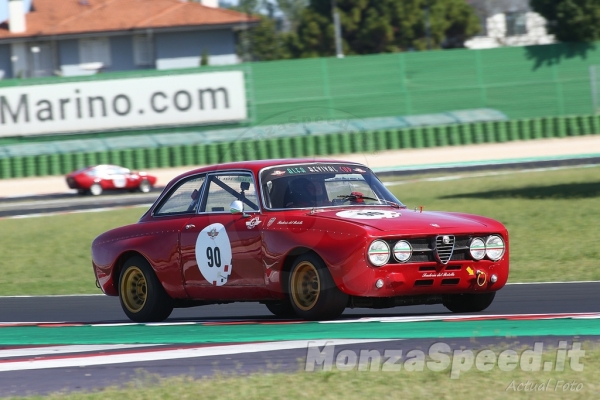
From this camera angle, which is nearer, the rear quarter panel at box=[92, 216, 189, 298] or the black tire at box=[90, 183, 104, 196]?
the rear quarter panel at box=[92, 216, 189, 298]

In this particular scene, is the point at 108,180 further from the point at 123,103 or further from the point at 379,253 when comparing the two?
the point at 379,253

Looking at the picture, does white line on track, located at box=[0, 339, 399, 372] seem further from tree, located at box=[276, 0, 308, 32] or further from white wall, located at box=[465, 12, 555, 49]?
tree, located at box=[276, 0, 308, 32]

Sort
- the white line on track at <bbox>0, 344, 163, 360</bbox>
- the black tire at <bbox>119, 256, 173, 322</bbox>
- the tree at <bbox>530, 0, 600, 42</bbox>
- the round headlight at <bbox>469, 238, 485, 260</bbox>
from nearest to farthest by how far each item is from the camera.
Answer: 1. the white line on track at <bbox>0, 344, 163, 360</bbox>
2. the round headlight at <bbox>469, 238, 485, 260</bbox>
3. the black tire at <bbox>119, 256, 173, 322</bbox>
4. the tree at <bbox>530, 0, 600, 42</bbox>

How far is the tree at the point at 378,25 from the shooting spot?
65.0 meters

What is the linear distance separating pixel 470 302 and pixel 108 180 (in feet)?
85.7

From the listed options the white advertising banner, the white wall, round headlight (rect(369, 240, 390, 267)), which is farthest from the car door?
the white wall

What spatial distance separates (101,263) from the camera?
9672mm

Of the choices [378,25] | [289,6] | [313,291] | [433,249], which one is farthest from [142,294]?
[289,6]

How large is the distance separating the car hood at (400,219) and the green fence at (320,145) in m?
28.1

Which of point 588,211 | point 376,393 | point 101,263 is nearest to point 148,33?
point 588,211

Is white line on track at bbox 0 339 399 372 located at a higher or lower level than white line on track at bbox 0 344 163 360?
higher

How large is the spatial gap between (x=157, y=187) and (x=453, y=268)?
27.4 m

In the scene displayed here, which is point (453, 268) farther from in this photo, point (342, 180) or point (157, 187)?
point (157, 187)

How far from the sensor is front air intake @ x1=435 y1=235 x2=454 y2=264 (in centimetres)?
776
